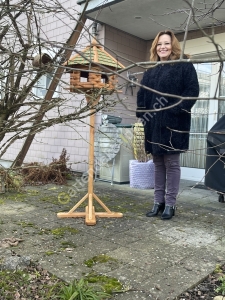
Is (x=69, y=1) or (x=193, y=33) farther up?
(x=69, y=1)

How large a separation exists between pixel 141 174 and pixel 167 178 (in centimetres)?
161

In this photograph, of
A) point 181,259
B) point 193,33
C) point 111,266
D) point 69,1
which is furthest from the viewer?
point 69,1

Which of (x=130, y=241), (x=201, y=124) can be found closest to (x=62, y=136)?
(x=201, y=124)

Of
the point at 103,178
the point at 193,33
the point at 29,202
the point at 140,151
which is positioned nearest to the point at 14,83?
the point at 29,202

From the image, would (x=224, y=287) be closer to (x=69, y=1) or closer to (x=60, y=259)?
(x=60, y=259)

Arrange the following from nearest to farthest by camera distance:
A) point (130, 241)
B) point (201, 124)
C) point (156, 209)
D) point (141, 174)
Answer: point (130, 241), point (156, 209), point (141, 174), point (201, 124)

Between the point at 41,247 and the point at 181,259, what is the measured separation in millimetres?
1061

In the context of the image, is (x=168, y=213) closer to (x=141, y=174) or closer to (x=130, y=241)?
(x=130, y=241)

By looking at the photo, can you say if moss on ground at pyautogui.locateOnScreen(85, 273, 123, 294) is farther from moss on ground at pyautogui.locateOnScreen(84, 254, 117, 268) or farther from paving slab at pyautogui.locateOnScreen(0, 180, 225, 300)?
moss on ground at pyautogui.locateOnScreen(84, 254, 117, 268)

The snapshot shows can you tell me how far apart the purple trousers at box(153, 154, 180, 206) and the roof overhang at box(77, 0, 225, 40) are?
1931 millimetres

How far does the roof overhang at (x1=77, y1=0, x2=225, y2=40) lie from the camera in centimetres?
456

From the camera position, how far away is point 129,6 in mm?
4727

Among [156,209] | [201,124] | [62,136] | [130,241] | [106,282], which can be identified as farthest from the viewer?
[62,136]

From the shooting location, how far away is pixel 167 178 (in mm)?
3369
